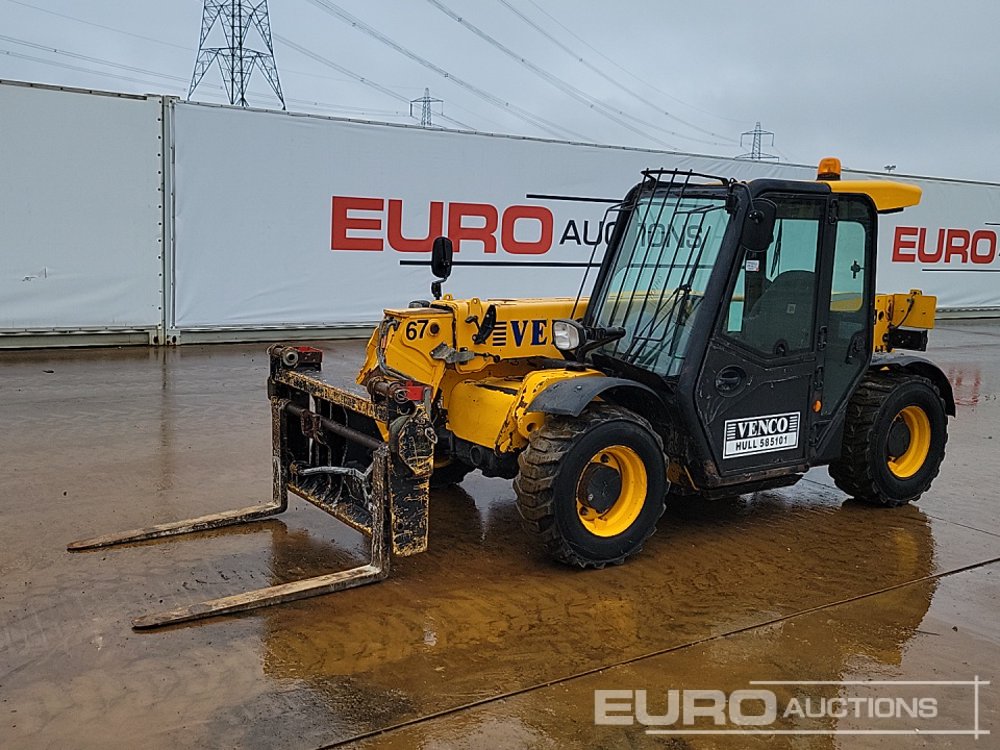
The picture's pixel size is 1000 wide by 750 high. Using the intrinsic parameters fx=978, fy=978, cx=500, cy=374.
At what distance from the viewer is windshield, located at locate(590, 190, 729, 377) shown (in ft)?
16.5

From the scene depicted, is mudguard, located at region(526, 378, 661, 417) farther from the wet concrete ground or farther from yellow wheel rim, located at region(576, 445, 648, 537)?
the wet concrete ground

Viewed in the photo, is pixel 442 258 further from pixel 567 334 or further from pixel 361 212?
pixel 361 212

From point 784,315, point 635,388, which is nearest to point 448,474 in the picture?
point 635,388

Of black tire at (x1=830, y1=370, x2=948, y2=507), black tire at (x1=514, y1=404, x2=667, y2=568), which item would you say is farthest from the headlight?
black tire at (x1=830, y1=370, x2=948, y2=507)

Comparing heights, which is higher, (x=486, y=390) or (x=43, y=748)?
(x=486, y=390)

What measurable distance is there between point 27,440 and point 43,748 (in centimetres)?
439

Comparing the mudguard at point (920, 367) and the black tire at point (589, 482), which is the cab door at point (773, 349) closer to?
the black tire at point (589, 482)

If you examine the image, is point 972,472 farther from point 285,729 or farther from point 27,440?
point 27,440

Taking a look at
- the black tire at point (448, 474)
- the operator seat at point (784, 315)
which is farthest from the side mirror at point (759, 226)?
the black tire at point (448, 474)

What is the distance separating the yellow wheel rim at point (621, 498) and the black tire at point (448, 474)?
1.36 metres

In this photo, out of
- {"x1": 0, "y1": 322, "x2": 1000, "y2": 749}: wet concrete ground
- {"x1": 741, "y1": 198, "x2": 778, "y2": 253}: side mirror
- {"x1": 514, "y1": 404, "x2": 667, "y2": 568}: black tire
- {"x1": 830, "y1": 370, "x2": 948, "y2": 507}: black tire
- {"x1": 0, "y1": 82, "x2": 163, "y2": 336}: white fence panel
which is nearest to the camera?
{"x1": 0, "y1": 322, "x2": 1000, "y2": 749}: wet concrete ground

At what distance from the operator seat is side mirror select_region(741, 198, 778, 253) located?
348 millimetres

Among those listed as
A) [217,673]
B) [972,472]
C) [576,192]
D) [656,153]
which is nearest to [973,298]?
[656,153]

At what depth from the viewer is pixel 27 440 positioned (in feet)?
22.9
